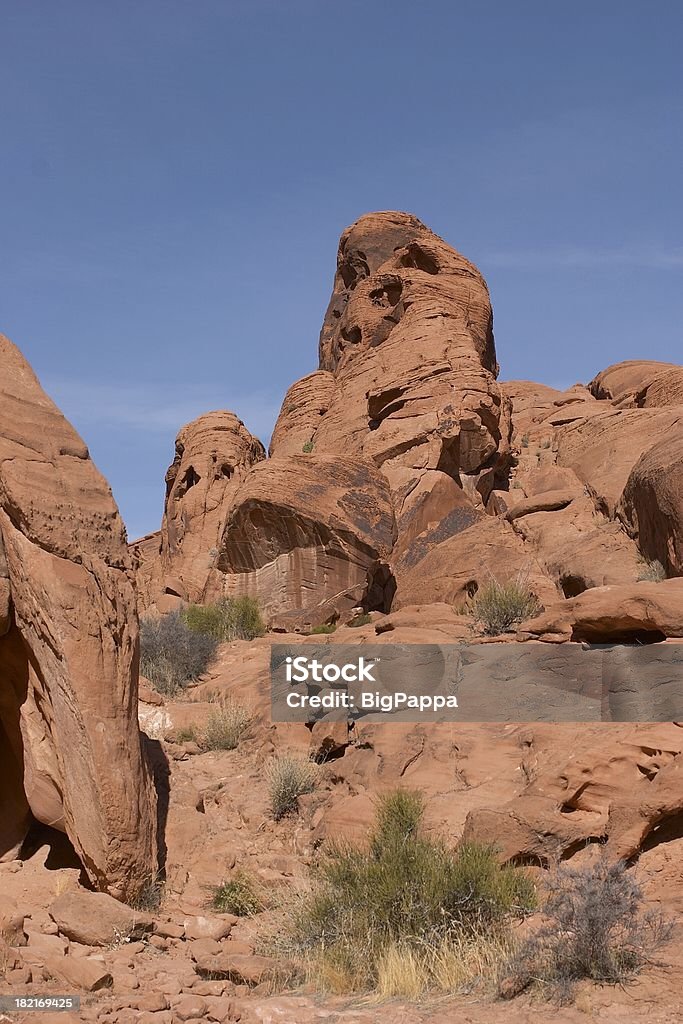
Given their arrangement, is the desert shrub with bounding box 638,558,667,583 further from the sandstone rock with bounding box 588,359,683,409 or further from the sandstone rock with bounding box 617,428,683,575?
the sandstone rock with bounding box 588,359,683,409

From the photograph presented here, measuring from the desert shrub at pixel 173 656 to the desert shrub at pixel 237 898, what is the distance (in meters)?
5.03

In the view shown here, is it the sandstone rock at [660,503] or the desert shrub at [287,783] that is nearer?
the desert shrub at [287,783]

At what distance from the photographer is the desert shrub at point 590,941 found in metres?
5.71

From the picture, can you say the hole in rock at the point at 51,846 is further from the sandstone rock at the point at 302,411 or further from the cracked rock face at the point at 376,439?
the sandstone rock at the point at 302,411

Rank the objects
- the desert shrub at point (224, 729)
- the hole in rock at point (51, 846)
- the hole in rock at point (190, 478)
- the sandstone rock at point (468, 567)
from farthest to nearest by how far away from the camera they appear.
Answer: the hole in rock at point (190, 478), the sandstone rock at point (468, 567), the desert shrub at point (224, 729), the hole in rock at point (51, 846)

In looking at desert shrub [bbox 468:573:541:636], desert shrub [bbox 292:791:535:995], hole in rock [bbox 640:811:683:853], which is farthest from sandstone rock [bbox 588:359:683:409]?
desert shrub [bbox 292:791:535:995]

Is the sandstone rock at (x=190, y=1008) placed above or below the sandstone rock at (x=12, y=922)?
below

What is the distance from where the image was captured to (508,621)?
13422 millimetres

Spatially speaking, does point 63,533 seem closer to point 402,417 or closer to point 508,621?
point 508,621

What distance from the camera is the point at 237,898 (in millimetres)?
8023

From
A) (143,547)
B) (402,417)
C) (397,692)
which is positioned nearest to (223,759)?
(397,692)

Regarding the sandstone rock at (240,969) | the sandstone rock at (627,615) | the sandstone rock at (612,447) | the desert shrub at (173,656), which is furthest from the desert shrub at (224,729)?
the sandstone rock at (612,447)

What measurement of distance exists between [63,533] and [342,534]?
11.5 m

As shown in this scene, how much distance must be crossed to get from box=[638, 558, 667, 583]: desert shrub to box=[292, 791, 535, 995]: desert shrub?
7.90 meters
